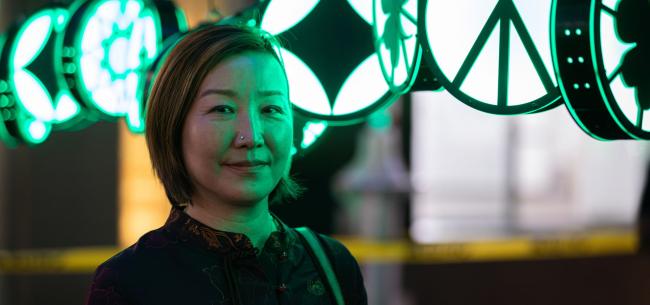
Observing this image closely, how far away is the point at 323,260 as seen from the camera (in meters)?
1.73

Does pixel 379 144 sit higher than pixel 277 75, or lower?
lower

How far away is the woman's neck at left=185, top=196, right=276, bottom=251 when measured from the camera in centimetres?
163

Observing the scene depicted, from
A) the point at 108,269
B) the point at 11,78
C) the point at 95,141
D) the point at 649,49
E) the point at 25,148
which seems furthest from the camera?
the point at 95,141

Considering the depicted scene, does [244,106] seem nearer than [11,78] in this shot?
Yes

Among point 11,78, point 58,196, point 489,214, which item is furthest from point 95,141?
point 11,78

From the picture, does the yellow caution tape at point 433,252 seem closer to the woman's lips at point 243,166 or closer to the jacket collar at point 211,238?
the jacket collar at point 211,238

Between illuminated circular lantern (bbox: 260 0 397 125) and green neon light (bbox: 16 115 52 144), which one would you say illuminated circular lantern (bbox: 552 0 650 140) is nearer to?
illuminated circular lantern (bbox: 260 0 397 125)

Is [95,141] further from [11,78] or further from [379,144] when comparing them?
[11,78]

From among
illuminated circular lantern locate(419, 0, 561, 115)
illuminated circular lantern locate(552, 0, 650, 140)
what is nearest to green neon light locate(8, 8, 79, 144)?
illuminated circular lantern locate(419, 0, 561, 115)

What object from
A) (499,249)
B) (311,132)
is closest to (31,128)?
(311,132)

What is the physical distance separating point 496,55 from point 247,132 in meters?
0.50

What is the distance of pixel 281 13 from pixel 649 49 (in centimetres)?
79

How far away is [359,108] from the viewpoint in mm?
1944

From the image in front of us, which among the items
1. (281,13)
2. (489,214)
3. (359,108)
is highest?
(281,13)
